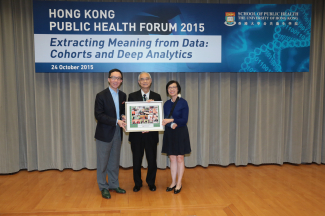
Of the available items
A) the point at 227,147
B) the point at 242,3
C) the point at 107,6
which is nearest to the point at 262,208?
the point at 227,147

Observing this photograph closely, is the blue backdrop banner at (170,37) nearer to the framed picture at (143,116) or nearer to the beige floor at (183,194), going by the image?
the framed picture at (143,116)

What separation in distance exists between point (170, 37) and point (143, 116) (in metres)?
1.77

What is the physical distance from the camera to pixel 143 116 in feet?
10.4

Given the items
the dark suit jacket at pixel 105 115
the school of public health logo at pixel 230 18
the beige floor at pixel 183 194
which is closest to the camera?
the beige floor at pixel 183 194

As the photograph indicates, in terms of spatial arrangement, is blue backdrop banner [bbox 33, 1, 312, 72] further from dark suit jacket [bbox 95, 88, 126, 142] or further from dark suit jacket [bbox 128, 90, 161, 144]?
dark suit jacket [bbox 95, 88, 126, 142]

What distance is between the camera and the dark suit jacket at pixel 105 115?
10.0 feet

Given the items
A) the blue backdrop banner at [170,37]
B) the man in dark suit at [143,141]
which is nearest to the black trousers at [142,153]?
the man in dark suit at [143,141]

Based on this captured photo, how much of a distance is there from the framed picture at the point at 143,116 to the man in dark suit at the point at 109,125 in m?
0.13

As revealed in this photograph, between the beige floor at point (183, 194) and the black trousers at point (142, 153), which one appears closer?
the beige floor at point (183, 194)

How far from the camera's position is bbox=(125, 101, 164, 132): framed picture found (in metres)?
3.14

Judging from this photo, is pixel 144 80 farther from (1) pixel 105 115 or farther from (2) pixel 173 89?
(1) pixel 105 115

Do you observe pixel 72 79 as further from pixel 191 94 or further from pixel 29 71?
pixel 191 94

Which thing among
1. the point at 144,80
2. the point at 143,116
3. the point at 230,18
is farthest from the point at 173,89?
the point at 230,18

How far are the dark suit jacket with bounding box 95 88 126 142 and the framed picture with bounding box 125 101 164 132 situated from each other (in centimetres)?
20
